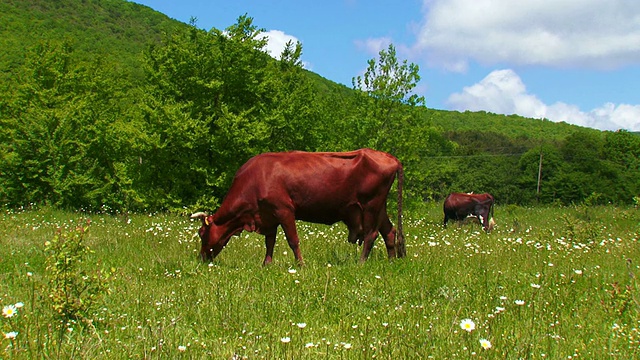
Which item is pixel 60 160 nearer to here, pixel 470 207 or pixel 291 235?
pixel 470 207

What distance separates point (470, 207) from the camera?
21.7 m

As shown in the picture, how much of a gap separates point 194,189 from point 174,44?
620cm

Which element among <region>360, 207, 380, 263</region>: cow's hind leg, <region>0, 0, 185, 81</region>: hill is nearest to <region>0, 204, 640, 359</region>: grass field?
<region>360, 207, 380, 263</region>: cow's hind leg

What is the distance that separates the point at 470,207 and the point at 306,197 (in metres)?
14.8

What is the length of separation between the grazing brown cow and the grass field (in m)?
0.47

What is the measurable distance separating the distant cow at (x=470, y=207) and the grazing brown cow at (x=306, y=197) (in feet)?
45.0

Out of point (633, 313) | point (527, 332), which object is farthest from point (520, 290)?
point (527, 332)

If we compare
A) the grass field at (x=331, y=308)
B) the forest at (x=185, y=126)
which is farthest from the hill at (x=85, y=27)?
the grass field at (x=331, y=308)

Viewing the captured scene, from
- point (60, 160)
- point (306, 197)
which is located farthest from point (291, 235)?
point (60, 160)

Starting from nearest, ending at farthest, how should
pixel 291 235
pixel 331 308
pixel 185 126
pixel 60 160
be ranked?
pixel 331 308
pixel 291 235
pixel 185 126
pixel 60 160

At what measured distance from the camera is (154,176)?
20500 millimetres

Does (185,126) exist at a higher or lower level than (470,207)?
higher

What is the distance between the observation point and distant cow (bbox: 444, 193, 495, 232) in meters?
21.5

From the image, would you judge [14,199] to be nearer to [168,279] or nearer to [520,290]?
[168,279]
